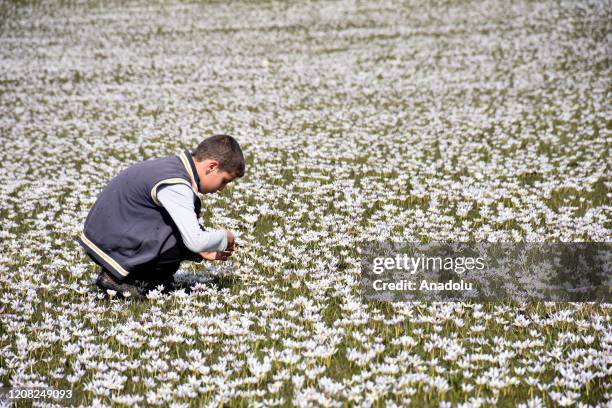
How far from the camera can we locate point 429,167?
1396cm

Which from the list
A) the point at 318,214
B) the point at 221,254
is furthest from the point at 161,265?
the point at 318,214

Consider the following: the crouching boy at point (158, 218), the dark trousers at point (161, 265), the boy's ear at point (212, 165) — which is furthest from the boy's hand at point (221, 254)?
the boy's ear at point (212, 165)

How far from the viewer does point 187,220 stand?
252 inches

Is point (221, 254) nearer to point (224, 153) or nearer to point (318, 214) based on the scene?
point (224, 153)

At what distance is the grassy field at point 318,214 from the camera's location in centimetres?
533

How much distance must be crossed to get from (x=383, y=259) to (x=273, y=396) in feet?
12.9

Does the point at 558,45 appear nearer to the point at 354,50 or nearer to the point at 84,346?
the point at 354,50

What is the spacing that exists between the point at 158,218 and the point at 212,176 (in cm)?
90

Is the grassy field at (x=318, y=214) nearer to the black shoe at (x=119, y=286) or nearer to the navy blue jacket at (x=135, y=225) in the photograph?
the black shoe at (x=119, y=286)

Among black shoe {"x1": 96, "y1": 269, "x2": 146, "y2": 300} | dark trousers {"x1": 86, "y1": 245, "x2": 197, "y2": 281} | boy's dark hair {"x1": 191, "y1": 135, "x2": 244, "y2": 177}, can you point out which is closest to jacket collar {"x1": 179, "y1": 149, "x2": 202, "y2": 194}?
boy's dark hair {"x1": 191, "y1": 135, "x2": 244, "y2": 177}

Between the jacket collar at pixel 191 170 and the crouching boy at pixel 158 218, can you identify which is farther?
the jacket collar at pixel 191 170

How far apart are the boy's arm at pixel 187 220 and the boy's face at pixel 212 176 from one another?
0.87 ft

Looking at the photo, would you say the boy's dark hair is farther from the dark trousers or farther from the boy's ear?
the dark trousers

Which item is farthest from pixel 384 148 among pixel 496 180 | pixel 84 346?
pixel 84 346
